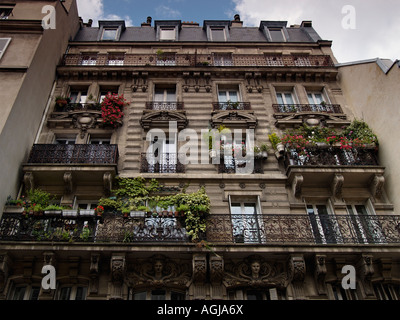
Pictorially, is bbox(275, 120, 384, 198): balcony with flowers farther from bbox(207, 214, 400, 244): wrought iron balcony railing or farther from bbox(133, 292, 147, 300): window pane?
bbox(133, 292, 147, 300): window pane

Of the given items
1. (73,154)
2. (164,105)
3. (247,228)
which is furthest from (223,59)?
(247,228)

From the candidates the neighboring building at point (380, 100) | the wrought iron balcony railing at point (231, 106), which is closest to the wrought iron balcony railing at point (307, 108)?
the neighboring building at point (380, 100)

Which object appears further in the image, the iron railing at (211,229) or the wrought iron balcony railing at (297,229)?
the wrought iron balcony railing at (297,229)

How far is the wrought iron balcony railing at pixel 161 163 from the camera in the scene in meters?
11.6

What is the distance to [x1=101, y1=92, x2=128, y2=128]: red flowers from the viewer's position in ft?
42.0

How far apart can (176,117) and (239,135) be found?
8.25ft

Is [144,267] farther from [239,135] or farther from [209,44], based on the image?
[209,44]

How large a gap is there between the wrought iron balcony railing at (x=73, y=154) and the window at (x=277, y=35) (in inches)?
433

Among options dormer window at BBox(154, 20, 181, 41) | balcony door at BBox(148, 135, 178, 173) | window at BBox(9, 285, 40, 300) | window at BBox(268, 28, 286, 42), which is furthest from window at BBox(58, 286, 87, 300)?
window at BBox(268, 28, 286, 42)

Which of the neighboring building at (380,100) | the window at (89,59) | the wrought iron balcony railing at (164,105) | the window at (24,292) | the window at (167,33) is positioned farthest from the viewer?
the window at (167,33)

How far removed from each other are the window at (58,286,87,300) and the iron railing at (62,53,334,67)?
393 inches

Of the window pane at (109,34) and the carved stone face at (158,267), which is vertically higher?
the window pane at (109,34)

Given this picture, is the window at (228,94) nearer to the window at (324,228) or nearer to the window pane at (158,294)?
the window at (324,228)

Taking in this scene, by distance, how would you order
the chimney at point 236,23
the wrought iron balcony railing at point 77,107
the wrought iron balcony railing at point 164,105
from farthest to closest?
the chimney at point 236,23 → the wrought iron balcony railing at point 164,105 → the wrought iron balcony railing at point 77,107
